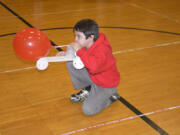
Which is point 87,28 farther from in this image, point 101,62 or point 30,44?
point 30,44

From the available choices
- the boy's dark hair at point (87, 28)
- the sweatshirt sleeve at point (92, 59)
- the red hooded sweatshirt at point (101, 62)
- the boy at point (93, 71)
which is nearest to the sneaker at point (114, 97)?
Result: the boy at point (93, 71)

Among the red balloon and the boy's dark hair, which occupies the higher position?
the boy's dark hair

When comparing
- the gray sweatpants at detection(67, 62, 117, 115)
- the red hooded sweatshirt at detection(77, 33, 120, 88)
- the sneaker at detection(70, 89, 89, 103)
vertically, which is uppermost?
the red hooded sweatshirt at detection(77, 33, 120, 88)

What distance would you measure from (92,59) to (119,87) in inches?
24.6

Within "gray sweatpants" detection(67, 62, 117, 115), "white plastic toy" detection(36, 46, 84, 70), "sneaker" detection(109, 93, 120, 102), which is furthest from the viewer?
"sneaker" detection(109, 93, 120, 102)

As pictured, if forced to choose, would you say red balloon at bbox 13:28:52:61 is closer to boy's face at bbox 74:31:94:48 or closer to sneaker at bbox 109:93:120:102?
boy's face at bbox 74:31:94:48

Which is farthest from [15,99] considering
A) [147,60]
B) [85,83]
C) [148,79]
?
[147,60]

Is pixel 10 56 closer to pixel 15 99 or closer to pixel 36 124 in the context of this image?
pixel 15 99

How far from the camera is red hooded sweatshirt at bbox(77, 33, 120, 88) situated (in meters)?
1.85

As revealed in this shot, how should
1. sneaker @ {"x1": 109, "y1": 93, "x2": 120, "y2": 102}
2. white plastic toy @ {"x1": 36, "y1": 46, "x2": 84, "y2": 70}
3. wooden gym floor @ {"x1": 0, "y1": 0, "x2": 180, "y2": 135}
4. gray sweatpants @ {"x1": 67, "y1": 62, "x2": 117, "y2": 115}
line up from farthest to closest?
sneaker @ {"x1": 109, "y1": 93, "x2": 120, "y2": 102}
gray sweatpants @ {"x1": 67, "y1": 62, "x2": 117, "y2": 115}
wooden gym floor @ {"x1": 0, "y1": 0, "x2": 180, "y2": 135}
white plastic toy @ {"x1": 36, "y1": 46, "x2": 84, "y2": 70}

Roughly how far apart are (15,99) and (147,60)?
1294mm

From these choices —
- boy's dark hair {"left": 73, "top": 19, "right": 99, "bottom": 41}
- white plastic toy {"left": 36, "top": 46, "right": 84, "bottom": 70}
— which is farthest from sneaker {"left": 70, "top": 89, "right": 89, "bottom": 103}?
boy's dark hair {"left": 73, "top": 19, "right": 99, "bottom": 41}

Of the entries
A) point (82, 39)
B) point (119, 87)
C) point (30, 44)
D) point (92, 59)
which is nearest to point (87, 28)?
point (82, 39)

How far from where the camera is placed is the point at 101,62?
187 cm
